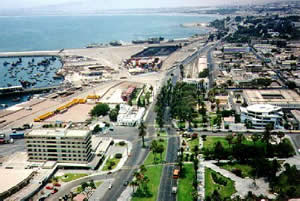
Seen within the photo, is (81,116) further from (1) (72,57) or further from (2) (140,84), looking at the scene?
(1) (72,57)

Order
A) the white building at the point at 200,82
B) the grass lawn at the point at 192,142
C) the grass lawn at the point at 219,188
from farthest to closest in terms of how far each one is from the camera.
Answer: the white building at the point at 200,82 < the grass lawn at the point at 192,142 < the grass lawn at the point at 219,188

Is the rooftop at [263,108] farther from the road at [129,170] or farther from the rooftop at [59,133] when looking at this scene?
the rooftop at [59,133]

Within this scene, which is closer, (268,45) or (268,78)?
(268,78)

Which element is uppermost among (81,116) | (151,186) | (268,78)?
(268,78)

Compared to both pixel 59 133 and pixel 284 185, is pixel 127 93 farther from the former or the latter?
pixel 284 185

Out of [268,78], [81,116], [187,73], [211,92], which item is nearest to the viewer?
[81,116]

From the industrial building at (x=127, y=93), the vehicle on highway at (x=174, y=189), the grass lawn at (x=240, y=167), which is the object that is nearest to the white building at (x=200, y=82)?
the industrial building at (x=127, y=93)

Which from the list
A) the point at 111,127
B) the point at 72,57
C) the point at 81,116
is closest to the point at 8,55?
the point at 72,57
